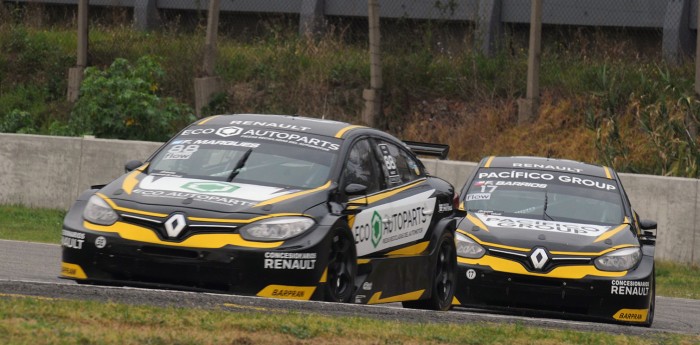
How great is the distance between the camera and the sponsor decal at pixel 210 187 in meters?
10.1

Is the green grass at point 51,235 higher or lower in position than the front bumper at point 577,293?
lower

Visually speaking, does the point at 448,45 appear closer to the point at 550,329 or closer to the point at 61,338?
the point at 550,329

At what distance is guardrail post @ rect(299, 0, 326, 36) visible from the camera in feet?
96.0

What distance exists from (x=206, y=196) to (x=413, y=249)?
7.26ft

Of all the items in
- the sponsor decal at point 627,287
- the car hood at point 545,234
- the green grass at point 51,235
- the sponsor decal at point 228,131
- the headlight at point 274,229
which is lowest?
the green grass at point 51,235

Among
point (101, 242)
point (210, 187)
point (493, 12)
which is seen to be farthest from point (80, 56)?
point (101, 242)

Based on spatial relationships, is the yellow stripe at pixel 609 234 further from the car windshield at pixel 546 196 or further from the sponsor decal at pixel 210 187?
the sponsor decal at pixel 210 187

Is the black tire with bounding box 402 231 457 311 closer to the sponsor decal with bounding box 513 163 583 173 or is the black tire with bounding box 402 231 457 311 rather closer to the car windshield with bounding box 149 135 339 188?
the car windshield with bounding box 149 135 339 188

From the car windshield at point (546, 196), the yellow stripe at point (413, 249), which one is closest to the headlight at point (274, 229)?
the yellow stripe at point (413, 249)

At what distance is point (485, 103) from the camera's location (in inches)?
1004

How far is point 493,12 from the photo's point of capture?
27.0 m

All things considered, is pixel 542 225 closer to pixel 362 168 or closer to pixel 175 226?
pixel 362 168

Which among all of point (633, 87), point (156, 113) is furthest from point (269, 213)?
point (633, 87)

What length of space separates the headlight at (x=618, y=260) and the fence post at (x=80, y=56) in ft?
55.8
